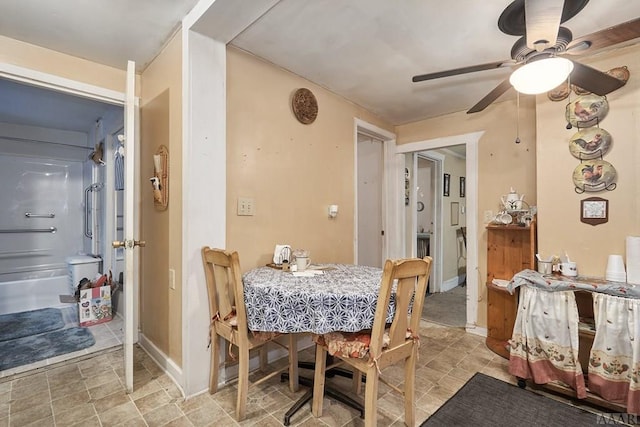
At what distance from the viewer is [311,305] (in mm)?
1517

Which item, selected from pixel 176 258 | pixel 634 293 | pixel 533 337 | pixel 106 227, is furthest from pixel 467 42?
pixel 106 227

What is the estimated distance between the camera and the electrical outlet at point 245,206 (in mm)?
2142

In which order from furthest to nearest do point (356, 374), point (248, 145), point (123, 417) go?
point (248, 145) → point (356, 374) → point (123, 417)

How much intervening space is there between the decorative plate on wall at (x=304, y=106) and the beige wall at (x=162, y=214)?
3.05ft

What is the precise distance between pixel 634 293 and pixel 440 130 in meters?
2.29

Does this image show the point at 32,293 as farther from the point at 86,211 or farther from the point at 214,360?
the point at 214,360

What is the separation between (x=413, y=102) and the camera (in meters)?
3.04

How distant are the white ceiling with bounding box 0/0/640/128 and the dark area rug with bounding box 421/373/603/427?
240 centimetres

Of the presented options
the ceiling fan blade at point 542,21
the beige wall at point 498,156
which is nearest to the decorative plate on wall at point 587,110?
the beige wall at point 498,156

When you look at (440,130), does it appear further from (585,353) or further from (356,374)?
(356,374)

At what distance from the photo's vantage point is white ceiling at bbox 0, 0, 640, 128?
66.1 inches

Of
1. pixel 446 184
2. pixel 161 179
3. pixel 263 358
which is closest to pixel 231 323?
pixel 263 358

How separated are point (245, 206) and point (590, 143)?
8.56 ft

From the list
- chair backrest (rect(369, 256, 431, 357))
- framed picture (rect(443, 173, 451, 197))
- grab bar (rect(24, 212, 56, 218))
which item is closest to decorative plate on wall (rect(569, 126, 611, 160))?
chair backrest (rect(369, 256, 431, 357))
